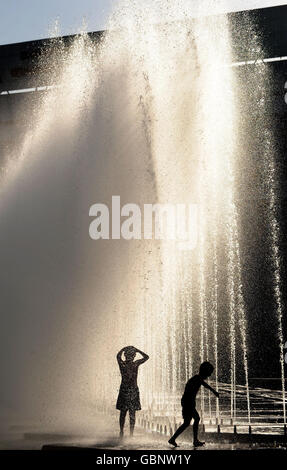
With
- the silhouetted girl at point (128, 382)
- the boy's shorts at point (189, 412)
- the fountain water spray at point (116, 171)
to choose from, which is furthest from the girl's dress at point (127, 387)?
the fountain water spray at point (116, 171)

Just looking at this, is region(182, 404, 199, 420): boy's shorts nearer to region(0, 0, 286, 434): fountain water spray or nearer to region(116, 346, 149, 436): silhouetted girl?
region(116, 346, 149, 436): silhouetted girl

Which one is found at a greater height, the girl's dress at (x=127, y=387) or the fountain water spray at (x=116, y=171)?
the fountain water spray at (x=116, y=171)

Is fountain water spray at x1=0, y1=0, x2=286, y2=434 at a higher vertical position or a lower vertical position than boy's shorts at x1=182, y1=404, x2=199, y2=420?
higher

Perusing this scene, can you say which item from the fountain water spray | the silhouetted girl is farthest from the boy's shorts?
the fountain water spray

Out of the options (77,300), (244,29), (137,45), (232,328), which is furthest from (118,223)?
(232,328)

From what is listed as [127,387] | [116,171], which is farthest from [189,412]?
[116,171]

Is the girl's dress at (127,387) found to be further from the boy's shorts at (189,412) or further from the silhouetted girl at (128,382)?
the boy's shorts at (189,412)

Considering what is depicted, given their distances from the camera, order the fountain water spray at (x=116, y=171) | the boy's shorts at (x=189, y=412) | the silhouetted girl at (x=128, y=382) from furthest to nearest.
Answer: the fountain water spray at (x=116, y=171)
the silhouetted girl at (x=128, y=382)
the boy's shorts at (x=189, y=412)

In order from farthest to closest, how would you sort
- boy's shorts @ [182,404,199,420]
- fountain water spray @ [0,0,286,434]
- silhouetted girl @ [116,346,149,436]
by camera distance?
1. fountain water spray @ [0,0,286,434]
2. silhouetted girl @ [116,346,149,436]
3. boy's shorts @ [182,404,199,420]

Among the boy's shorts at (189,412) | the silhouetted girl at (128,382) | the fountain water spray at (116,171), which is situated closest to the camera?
the boy's shorts at (189,412)

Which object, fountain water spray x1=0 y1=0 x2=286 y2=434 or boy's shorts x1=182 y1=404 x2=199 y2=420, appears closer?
boy's shorts x1=182 y1=404 x2=199 y2=420

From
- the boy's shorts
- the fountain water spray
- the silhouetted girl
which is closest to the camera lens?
the boy's shorts

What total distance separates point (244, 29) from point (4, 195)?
43.5 feet
